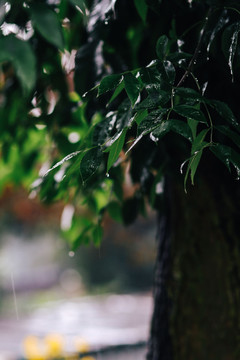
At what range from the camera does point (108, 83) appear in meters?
1.04

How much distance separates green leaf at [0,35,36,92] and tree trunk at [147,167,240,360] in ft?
4.80

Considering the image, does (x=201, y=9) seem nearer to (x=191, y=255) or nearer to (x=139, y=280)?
(x=191, y=255)

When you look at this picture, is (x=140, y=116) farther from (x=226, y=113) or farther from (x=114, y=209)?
(x=114, y=209)

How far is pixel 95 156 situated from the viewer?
109cm

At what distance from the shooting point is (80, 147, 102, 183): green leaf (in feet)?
3.43

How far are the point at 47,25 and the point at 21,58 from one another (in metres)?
0.07

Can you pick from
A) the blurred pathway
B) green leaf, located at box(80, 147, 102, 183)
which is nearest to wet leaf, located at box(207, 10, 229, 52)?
green leaf, located at box(80, 147, 102, 183)

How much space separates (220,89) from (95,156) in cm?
83

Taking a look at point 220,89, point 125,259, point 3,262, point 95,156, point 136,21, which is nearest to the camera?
point 95,156

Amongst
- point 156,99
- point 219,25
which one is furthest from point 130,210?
point 156,99

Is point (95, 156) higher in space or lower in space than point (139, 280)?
higher

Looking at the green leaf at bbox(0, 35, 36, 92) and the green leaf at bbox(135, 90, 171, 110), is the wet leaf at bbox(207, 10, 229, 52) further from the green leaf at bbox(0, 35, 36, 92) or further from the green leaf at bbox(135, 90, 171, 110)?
the green leaf at bbox(0, 35, 36, 92)

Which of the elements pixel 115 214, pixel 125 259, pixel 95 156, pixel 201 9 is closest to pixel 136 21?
pixel 201 9

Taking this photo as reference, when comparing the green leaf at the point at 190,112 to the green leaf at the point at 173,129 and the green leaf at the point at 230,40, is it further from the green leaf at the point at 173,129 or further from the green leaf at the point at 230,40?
the green leaf at the point at 230,40
